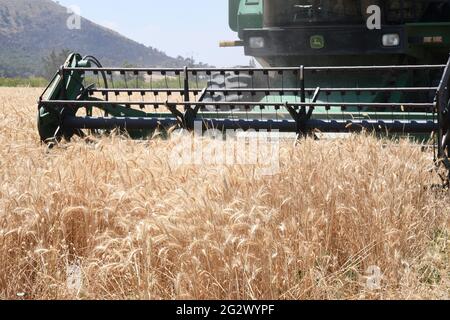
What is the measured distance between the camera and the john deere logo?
6949 mm

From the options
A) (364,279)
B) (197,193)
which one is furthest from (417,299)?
(197,193)

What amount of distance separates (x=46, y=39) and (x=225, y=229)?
576 feet

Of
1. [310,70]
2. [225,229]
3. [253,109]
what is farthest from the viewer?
[253,109]

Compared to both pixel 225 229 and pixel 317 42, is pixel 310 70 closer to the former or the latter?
pixel 317 42

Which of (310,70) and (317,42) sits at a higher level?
(317,42)

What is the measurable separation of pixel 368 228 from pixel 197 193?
0.78m

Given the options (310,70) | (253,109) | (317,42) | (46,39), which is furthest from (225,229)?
(46,39)

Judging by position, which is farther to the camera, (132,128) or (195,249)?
(132,128)

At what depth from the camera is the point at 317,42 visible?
6965mm

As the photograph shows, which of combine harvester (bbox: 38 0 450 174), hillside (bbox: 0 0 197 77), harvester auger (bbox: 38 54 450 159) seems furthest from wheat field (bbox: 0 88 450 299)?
hillside (bbox: 0 0 197 77)

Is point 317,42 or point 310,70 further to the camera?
point 317,42
